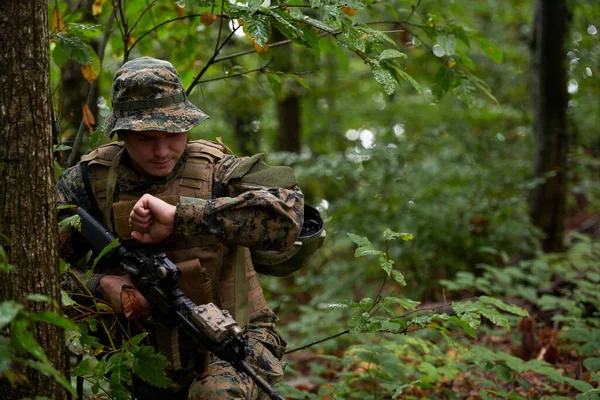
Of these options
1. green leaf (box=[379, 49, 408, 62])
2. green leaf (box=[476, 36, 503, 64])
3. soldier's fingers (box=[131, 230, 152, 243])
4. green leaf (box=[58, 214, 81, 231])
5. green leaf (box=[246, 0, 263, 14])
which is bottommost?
soldier's fingers (box=[131, 230, 152, 243])

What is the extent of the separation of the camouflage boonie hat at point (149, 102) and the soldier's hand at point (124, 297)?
646 mm

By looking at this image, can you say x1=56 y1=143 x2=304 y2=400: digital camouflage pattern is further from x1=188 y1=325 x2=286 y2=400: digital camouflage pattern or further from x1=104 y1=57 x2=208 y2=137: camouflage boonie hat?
x1=104 y1=57 x2=208 y2=137: camouflage boonie hat

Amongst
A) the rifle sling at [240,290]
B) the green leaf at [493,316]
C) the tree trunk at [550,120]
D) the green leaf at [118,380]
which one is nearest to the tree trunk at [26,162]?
the green leaf at [118,380]

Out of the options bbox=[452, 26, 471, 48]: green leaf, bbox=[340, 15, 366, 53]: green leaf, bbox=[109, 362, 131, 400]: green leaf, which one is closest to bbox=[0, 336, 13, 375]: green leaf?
bbox=[109, 362, 131, 400]: green leaf

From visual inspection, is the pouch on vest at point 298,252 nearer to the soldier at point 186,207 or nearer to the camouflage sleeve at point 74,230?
the soldier at point 186,207

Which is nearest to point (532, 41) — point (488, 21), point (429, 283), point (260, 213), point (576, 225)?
point (429, 283)

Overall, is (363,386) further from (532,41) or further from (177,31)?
(532,41)

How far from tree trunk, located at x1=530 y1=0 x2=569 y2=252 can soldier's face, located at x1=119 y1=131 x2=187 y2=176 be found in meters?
5.03

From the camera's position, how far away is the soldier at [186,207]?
7.95ft

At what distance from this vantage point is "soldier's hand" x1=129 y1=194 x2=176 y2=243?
238 centimetres

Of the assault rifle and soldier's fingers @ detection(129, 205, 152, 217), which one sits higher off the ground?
soldier's fingers @ detection(129, 205, 152, 217)

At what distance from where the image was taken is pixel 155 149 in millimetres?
2580

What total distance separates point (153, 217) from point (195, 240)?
27 centimetres

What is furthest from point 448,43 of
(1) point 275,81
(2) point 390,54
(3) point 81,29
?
(3) point 81,29
